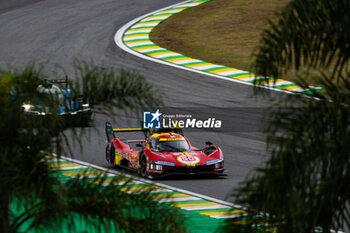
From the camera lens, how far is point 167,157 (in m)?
17.9

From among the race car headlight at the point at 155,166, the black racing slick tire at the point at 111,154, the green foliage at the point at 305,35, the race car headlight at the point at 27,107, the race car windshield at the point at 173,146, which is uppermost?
the green foliage at the point at 305,35

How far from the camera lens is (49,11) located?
42094mm

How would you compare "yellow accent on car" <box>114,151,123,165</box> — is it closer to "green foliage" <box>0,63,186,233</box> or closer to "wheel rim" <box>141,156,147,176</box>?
"wheel rim" <box>141,156,147,176</box>

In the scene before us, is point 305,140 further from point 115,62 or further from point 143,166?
point 115,62

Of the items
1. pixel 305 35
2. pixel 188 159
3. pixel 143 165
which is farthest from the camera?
pixel 143 165

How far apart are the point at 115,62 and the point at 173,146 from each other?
13824mm

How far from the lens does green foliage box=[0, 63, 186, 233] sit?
6.02 m

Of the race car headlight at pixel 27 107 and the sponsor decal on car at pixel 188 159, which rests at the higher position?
the race car headlight at pixel 27 107

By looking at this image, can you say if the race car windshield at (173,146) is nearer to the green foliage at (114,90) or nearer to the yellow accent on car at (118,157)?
the yellow accent on car at (118,157)

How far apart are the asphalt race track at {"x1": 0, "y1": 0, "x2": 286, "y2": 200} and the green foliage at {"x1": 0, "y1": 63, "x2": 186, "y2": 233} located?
23.8ft

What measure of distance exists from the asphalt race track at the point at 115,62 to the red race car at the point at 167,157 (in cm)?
55

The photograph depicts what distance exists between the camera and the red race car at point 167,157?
704 inches

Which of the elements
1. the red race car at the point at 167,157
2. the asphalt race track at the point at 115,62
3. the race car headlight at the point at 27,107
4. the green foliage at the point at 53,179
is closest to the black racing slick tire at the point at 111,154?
the red race car at the point at 167,157

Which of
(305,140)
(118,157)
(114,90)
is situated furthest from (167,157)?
(305,140)
